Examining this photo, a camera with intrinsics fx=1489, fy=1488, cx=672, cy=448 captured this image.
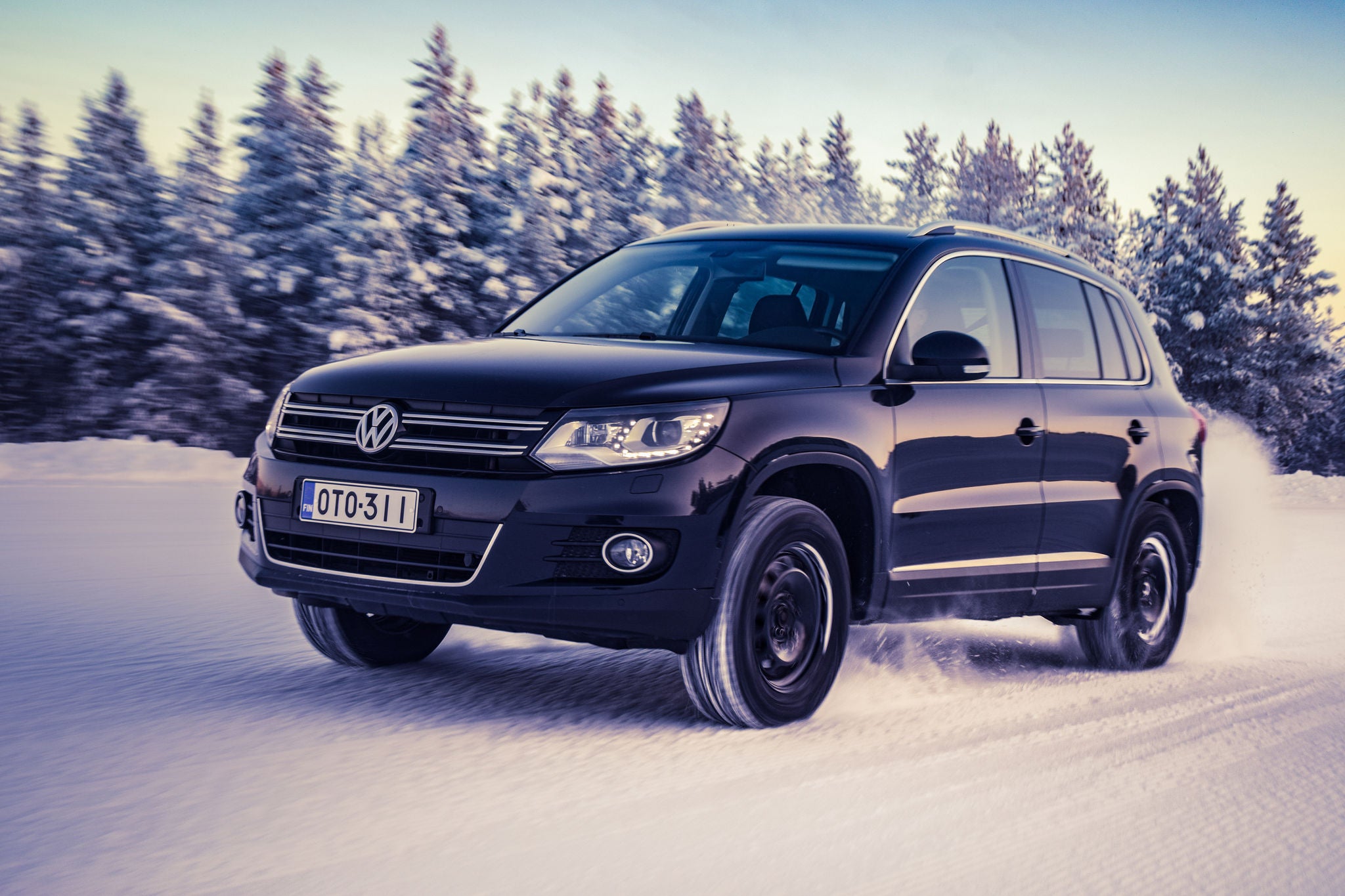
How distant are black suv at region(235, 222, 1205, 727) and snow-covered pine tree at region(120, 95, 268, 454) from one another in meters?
14.5

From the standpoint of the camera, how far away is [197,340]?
66.6 ft

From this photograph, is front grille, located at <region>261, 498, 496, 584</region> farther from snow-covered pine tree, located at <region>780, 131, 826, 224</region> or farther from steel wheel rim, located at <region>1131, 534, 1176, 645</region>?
snow-covered pine tree, located at <region>780, 131, 826, 224</region>

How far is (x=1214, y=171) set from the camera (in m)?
70.8

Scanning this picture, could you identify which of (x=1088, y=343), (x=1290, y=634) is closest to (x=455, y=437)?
(x=1088, y=343)

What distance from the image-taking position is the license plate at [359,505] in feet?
15.6

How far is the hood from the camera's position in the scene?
4707 millimetres

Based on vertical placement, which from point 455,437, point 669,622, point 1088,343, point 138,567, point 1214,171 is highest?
point 1214,171

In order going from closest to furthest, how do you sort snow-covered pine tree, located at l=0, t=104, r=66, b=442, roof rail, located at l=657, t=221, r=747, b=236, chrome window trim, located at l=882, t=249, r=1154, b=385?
1. chrome window trim, located at l=882, t=249, r=1154, b=385
2. roof rail, located at l=657, t=221, r=747, b=236
3. snow-covered pine tree, located at l=0, t=104, r=66, b=442

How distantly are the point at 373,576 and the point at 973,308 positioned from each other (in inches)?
111

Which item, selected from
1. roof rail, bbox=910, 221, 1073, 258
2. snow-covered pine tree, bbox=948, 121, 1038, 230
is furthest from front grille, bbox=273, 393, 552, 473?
snow-covered pine tree, bbox=948, 121, 1038, 230

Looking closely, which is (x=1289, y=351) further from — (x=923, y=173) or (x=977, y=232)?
(x=977, y=232)

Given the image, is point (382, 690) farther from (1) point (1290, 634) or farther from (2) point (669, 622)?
(1) point (1290, 634)

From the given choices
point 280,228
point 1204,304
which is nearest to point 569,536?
point 280,228

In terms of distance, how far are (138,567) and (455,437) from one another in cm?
437
